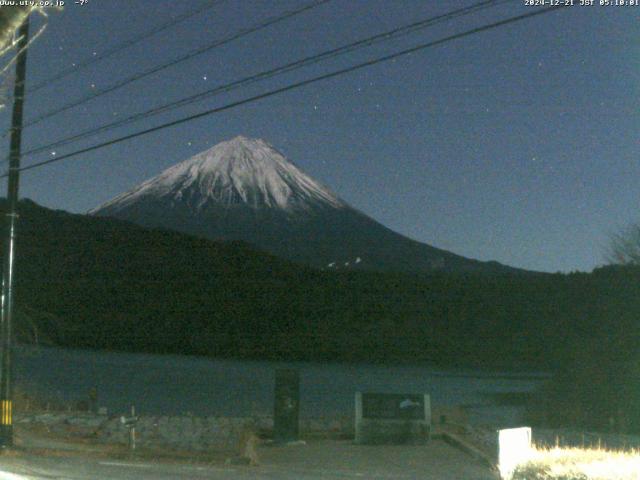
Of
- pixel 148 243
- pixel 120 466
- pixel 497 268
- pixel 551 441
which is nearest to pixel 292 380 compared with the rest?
pixel 120 466

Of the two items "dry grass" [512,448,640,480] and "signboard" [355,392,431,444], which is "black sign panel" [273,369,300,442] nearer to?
"signboard" [355,392,431,444]

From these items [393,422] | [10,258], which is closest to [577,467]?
[393,422]

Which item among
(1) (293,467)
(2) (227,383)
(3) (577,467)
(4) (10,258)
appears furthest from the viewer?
(2) (227,383)

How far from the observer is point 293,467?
50.8 feet

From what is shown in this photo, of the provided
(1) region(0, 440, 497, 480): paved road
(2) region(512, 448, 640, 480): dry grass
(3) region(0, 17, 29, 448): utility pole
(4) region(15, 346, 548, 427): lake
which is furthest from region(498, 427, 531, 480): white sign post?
(4) region(15, 346, 548, 427): lake

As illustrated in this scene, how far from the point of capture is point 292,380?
19.3 meters

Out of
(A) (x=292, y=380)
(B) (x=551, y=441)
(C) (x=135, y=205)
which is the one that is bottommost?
(B) (x=551, y=441)

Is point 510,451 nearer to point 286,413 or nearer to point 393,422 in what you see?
point 393,422

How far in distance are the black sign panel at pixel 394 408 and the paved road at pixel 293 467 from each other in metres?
0.91

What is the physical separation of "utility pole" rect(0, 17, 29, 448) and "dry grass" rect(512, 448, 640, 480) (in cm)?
911

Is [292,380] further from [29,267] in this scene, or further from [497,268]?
[497,268]

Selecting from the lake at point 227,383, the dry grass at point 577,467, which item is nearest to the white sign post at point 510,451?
the dry grass at point 577,467

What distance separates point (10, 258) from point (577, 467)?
35.6ft

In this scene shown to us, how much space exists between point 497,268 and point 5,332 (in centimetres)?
13882
